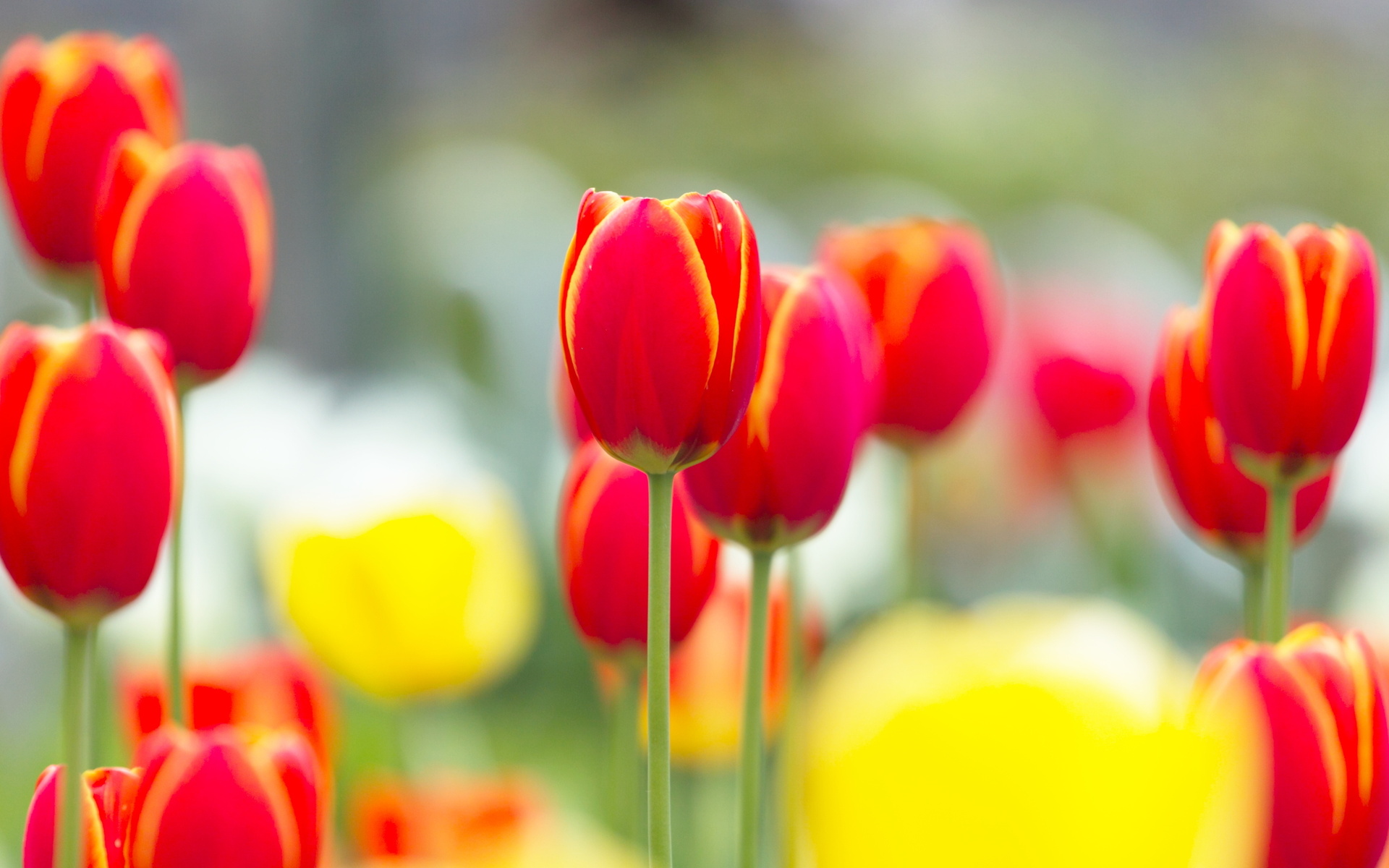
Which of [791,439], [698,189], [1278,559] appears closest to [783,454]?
[791,439]

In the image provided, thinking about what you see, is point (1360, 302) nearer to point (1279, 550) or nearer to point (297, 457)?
point (1279, 550)

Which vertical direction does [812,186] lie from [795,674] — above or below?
above

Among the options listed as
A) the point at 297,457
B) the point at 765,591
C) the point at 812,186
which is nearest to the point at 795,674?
the point at 765,591

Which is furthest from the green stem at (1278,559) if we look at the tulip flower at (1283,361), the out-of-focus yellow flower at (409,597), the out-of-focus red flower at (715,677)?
the out-of-focus yellow flower at (409,597)

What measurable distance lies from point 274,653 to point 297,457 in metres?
0.49

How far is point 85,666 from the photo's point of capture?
342 mm

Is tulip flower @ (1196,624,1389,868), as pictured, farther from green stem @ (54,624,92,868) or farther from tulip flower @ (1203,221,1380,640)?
green stem @ (54,624,92,868)

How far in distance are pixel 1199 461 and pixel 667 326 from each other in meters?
0.20

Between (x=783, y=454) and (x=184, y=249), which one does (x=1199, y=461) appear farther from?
(x=184, y=249)

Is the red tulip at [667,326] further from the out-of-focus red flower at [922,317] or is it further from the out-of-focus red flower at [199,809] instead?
the out-of-focus red flower at [922,317]

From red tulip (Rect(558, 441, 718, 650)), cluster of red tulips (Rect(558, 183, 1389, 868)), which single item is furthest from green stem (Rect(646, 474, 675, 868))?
red tulip (Rect(558, 441, 718, 650))

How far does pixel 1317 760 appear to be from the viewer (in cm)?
33

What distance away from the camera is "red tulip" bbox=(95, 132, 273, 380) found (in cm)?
42

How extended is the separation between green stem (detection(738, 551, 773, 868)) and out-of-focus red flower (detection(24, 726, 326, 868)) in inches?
4.2
